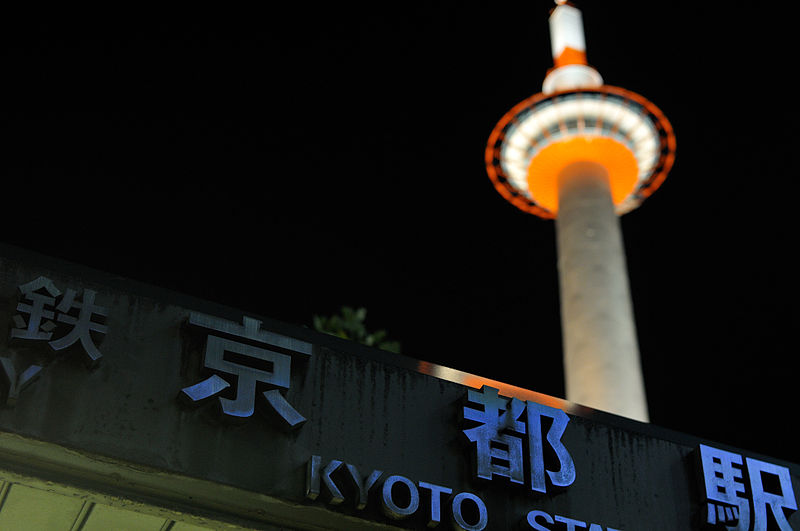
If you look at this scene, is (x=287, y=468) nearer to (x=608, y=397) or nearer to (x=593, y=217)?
(x=608, y=397)

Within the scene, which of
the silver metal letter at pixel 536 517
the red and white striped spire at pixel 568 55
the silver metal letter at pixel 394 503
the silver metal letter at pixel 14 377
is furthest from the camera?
the red and white striped spire at pixel 568 55

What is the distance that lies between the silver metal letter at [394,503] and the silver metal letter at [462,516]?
453 millimetres

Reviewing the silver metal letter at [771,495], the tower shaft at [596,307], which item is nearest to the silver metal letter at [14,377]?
the silver metal letter at [771,495]

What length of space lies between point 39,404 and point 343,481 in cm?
295

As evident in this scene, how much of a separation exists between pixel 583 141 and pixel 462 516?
85.4 ft

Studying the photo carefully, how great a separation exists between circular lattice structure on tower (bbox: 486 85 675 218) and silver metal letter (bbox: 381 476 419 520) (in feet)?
84.5

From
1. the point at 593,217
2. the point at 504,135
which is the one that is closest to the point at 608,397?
the point at 593,217

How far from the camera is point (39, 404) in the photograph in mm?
8875

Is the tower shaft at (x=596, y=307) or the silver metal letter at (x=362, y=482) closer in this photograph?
the silver metal letter at (x=362, y=482)

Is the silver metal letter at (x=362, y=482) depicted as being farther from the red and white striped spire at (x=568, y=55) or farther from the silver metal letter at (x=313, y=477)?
the red and white striped spire at (x=568, y=55)

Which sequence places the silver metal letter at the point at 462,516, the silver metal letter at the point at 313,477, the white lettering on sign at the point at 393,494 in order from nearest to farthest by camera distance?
1. the silver metal letter at the point at 313,477
2. the white lettering on sign at the point at 393,494
3. the silver metal letter at the point at 462,516

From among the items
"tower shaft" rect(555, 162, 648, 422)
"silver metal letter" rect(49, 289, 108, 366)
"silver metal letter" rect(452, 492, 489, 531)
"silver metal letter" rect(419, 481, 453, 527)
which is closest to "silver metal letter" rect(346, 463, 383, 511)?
"silver metal letter" rect(419, 481, 453, 527)

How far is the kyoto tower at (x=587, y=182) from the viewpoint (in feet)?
92.0

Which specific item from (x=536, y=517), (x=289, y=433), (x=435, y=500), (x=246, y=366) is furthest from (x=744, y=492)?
(x=246, y=366)
